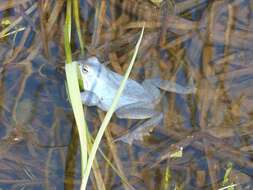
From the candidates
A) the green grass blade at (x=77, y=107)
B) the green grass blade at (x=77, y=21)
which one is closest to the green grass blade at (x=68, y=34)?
the green grass blade at (x=77, y=21)

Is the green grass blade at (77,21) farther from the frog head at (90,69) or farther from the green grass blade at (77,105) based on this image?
the green grass blade at (77,105)

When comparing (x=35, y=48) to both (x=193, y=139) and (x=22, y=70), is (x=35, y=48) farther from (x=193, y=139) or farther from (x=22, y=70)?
(x=193, y=139)

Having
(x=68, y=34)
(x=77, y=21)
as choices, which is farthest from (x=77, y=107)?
(x=77, y=21)

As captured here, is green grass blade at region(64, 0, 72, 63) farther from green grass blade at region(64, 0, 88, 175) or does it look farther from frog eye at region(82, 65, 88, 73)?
frog eye at region(82, 65, 88, 73)

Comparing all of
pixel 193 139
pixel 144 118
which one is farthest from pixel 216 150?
pixel 144 118

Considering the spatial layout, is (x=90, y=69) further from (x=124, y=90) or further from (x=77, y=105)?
(x=77, y=105)

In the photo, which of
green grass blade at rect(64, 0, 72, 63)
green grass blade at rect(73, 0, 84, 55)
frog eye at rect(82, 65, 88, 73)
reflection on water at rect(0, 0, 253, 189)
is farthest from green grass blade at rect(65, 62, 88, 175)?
green grass blade at rect(73, 0, 84, 55)
